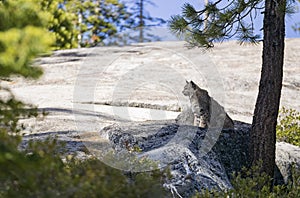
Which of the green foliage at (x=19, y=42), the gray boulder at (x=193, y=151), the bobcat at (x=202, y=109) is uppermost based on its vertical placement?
the green foliage at (x=19, y=42)

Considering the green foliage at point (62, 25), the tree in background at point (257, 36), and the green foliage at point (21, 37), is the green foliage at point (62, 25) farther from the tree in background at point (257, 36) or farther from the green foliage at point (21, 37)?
the green foliage at point (21, 37)

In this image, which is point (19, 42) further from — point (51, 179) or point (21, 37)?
point (51, 179)

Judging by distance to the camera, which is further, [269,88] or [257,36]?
[257,36]

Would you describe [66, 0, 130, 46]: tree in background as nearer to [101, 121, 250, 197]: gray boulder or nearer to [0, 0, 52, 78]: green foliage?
[101, 121, 250, 197]: gray boulder

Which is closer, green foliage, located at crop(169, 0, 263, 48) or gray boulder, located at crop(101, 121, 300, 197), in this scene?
gray boulder, located at crop(101, 121, 300, 197)

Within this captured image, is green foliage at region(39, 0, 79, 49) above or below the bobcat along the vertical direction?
above

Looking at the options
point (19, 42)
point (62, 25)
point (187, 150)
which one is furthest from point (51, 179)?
point (62, 25)

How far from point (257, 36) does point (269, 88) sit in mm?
445

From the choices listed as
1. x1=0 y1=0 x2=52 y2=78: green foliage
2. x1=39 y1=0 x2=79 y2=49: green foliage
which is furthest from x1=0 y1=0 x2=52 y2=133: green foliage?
x1=39 y1=0 x2=79 y2=49: green foliage

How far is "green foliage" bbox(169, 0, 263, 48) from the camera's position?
3855 mm

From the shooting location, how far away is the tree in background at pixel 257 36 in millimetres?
3770

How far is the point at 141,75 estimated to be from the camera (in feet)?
29.6

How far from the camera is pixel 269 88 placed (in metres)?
3.81

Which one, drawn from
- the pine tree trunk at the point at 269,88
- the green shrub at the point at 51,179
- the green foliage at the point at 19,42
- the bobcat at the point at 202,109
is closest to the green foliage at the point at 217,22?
the pine tree trunk at the point at 269,88
